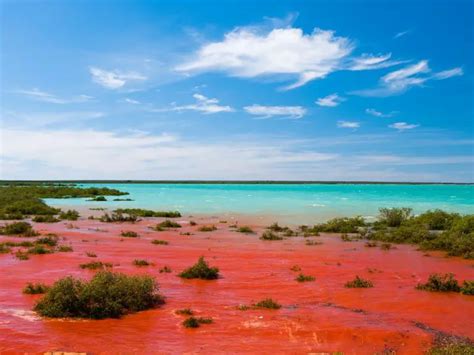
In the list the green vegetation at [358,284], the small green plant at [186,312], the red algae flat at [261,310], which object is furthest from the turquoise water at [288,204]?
the small green plant at [186,312]

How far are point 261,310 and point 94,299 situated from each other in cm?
420

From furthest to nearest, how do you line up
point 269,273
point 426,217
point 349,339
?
point 426,217 < point 269,273 < point 349,339

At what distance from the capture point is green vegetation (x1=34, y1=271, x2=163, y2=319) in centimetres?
972

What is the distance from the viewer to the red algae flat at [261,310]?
8398mm

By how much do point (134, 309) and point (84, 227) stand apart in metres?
22.1

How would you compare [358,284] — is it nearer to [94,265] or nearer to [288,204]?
[94,265]

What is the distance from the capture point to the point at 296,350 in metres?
8.07

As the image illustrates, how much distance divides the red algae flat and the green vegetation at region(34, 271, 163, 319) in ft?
0.93

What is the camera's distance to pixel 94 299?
10.0 metres

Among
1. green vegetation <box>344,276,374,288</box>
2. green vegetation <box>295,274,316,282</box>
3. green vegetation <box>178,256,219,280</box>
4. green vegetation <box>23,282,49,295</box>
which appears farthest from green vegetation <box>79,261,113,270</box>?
green vegetation <box>344,276,374,288</box>

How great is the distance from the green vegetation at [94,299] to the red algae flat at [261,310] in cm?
28

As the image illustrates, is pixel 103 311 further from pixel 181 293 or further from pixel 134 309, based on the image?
pixel 181 293

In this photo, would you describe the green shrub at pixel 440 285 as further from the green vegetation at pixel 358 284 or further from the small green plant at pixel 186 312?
the small green plant at pixel 186 312

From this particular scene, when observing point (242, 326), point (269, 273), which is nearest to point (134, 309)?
point (242, 326)
